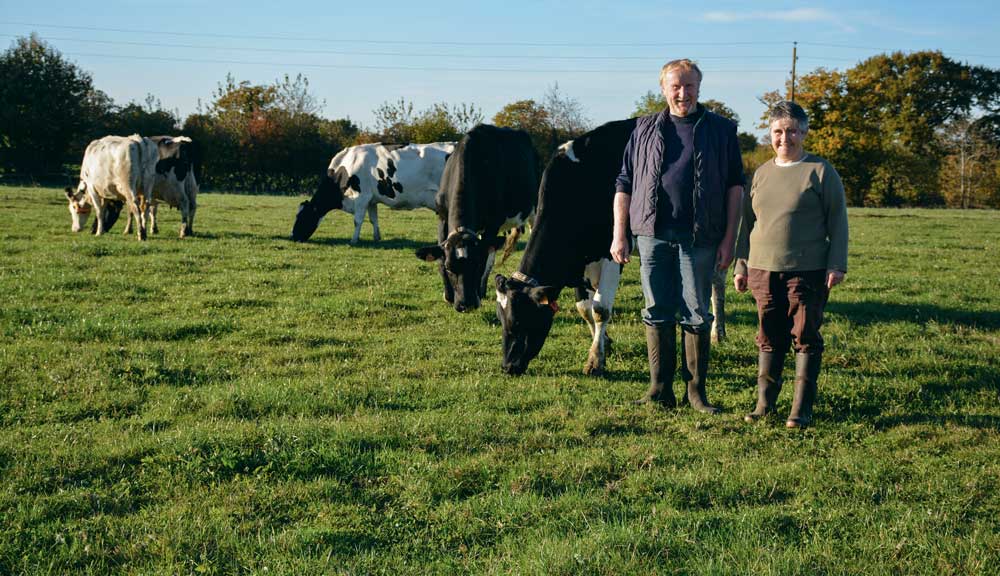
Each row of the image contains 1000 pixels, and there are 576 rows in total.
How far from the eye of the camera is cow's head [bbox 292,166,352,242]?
62.1 ft

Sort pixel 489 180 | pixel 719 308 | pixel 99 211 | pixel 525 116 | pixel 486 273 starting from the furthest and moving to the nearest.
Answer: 1. pixel 525 116
2. pixel 99 211
3. pixel 486 273
4. pixel 489 180
5. pixel 719 308

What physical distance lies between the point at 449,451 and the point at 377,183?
14582mm

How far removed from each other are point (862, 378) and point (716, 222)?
257 centimetres

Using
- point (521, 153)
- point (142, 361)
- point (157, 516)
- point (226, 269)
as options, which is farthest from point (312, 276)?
point (157, 516)

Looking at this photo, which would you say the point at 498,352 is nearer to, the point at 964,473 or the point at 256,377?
the point at 256,377

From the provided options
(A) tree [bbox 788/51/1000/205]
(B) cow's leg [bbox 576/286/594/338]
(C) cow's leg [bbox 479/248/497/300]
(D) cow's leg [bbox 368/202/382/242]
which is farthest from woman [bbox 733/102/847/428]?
(A) tree [bbox 788/51/1000/205]

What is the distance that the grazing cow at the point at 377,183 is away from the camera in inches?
746

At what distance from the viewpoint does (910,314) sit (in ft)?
36.3

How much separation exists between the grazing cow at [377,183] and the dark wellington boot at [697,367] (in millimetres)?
13055

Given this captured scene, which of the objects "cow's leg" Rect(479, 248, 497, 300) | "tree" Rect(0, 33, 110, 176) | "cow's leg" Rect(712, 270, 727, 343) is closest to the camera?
"cow's leg" Rect(712, 270, 727, 343)

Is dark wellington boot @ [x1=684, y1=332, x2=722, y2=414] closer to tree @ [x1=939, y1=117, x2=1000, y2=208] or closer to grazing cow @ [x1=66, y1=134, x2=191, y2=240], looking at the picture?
grazing cow @ [x1=66, y1=134, x2=191, y2=240]

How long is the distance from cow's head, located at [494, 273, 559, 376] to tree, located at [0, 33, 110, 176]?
165 feet

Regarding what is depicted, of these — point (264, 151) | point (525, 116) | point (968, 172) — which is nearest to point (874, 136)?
point (968, 172)

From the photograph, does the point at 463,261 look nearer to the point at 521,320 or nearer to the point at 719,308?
the point at 521,320
